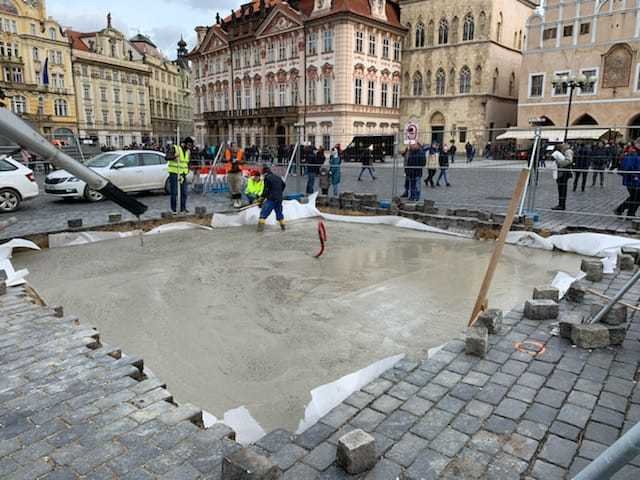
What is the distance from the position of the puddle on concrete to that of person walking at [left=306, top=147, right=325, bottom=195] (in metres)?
5.37

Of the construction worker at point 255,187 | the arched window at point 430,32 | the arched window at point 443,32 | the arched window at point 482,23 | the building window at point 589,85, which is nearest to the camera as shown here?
the construction worker at point 255,187

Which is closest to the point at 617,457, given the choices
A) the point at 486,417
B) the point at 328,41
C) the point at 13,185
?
the point at 486,417

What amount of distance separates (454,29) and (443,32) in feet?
4.08

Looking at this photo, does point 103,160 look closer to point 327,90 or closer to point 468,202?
point 468,202

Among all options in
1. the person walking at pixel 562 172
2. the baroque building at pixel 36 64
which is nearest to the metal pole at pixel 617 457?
the person walking at pixel 562 172

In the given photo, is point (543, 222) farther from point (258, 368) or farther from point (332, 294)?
point (258, 368)

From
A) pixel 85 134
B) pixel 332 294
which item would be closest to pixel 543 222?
pixel 332 294

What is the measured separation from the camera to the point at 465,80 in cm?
4694

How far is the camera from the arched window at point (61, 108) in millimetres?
60875

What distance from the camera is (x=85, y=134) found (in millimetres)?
63844

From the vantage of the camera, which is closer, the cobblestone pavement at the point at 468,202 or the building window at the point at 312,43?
the cobblestone pavement at the point at 468,202

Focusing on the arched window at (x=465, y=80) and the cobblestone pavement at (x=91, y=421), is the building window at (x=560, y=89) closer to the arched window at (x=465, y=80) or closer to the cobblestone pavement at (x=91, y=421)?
the arched window at (x=465, y=80)

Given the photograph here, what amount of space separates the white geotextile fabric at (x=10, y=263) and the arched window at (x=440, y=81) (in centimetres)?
4504

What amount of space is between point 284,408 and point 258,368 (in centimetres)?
78
